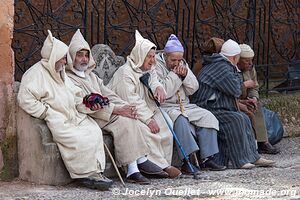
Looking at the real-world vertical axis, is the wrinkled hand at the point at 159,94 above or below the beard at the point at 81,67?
below

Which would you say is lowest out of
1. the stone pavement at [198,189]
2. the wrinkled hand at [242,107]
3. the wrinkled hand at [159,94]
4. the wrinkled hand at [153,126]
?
the stone pavement at [198,189]

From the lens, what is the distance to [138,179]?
9.44 metres

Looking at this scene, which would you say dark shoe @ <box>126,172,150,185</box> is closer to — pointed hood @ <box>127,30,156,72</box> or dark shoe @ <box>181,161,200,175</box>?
dark shoe @ <box>181,161,200,175</box>

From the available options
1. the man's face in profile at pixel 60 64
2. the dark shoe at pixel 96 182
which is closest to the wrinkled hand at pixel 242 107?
the dark shoe at pixel 96 182

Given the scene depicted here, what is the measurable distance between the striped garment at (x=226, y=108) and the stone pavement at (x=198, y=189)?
0.74 feet

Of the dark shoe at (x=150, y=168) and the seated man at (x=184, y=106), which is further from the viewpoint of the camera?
the seated man at (x=184, y=106)

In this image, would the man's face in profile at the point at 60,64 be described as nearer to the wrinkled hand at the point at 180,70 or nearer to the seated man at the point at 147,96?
the seated man at the point at 147,96

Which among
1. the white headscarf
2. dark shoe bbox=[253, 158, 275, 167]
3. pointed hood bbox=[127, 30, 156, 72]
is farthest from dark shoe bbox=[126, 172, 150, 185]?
the white headscarf

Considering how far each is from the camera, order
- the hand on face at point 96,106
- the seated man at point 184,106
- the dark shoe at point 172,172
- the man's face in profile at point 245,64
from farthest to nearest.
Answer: the man's face in profile at point 245,64 < the seated man at point 184,106 < the dark shoe at point 172,172 < the hand on face at point 96,106

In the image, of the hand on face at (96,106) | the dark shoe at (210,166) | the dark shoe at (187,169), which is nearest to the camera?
the hand on face at (96,106)

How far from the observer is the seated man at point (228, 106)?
10375 mm

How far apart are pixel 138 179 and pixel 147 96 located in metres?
0.93

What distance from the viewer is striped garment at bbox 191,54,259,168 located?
408 inches

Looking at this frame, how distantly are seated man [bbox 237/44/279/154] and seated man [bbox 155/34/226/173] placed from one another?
74 cm
